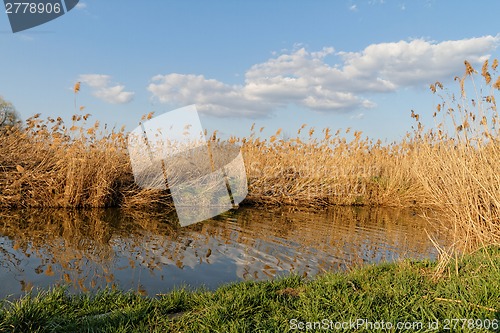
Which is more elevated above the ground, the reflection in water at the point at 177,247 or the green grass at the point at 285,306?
the green grass at the point at 285,306

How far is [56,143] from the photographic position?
8891 mm

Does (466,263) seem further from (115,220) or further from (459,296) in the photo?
(115,220)

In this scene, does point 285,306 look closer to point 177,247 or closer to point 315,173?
point 177,247

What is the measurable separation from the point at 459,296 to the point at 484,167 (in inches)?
114

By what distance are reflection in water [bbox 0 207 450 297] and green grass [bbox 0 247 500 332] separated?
71cm

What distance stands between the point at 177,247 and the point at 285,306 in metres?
3.07

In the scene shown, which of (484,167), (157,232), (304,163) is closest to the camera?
(484,167)

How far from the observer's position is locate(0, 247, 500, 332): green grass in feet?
9.27

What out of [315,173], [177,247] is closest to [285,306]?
[177,247]

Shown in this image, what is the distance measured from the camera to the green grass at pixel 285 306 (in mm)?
2824

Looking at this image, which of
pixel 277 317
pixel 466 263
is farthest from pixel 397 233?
pixel 277 317

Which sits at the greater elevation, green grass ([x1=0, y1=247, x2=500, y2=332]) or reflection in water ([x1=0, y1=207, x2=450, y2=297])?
green grass ([x1=0, y1=247, x2=500, y2=332])

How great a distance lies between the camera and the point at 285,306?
3.21 metres

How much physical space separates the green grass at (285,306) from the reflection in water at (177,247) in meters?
0.71
